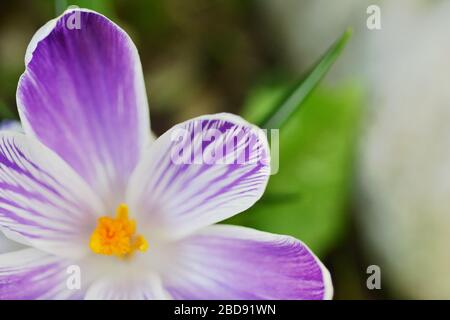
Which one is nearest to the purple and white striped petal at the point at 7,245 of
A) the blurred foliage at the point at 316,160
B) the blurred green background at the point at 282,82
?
the blurred green background at the point at 282,82

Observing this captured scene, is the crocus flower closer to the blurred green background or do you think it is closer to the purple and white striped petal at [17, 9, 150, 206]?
the purple and white striped petal at [17, 9, 150, 206]

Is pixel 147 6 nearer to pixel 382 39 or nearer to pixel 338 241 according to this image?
pixel 382 39

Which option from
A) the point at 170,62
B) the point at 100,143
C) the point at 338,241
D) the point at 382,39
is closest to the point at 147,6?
the point at 170,62

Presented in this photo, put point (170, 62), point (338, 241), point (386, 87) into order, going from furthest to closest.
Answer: point (170, 62), point (338, 241), point (386, 87)

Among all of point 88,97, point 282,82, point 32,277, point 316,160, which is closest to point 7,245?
point 32,277

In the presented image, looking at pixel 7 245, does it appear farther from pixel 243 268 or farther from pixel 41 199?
pixel 243 268

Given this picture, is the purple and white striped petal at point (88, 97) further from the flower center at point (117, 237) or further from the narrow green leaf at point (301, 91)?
the narrow green leaf at point (301, 91)
